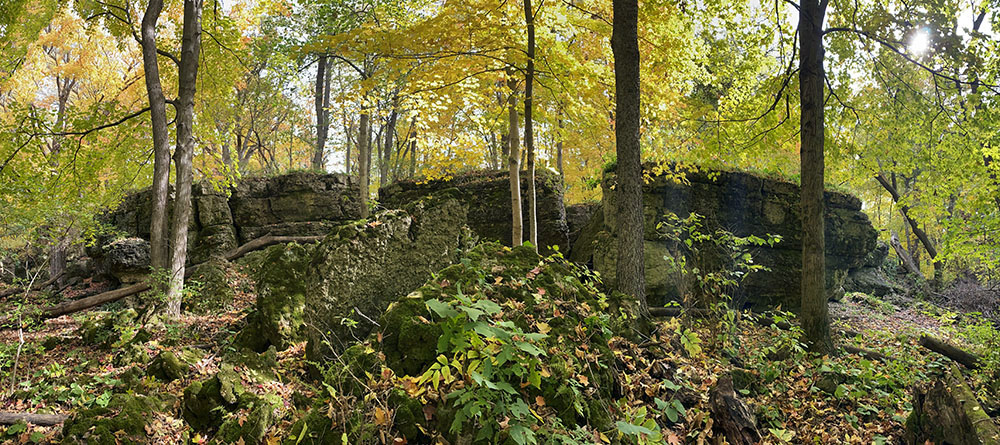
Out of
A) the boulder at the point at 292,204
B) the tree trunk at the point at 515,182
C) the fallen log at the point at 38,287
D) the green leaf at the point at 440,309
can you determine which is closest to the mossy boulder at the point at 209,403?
the green leaf at the point at 440,309

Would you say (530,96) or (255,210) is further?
(255,210)

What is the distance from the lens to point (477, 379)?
1.94m

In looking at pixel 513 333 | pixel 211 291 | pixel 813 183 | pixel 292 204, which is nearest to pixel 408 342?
pixel 513 333

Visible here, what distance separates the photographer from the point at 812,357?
6.75 metres

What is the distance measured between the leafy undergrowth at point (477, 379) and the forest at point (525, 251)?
29 millimetres

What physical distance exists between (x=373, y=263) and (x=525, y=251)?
1.83 metres

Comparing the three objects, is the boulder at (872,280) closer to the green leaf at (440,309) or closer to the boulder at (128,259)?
the green leaf at (440,309)

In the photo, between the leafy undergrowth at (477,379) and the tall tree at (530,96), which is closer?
the leafy undergrowth at (477,379)

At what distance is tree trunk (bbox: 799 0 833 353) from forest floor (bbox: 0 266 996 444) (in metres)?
0.61

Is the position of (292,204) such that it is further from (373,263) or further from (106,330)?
(373,263)

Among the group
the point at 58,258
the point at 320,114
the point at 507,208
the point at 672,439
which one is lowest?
the point at 672,439

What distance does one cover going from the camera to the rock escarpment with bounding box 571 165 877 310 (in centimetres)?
1055

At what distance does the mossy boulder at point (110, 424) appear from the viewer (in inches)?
141

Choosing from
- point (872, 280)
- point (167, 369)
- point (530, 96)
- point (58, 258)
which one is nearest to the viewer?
point (167, 369)
